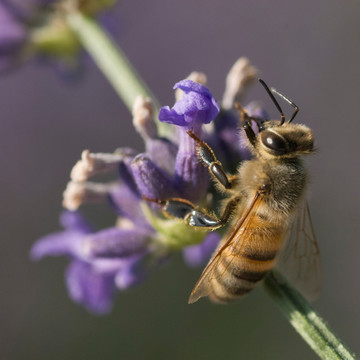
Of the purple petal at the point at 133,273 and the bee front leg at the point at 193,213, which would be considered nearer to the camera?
the bee front leg at the point at 193,213

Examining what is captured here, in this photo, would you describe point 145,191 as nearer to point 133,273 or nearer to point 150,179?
point 150,179

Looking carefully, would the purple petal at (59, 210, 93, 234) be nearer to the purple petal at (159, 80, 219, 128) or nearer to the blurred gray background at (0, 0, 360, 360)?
the purple petal at (159, 80, 219, 128)

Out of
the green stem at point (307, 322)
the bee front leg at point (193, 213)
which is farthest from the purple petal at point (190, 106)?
the green stem at point (307, 322)

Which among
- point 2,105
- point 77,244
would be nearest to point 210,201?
point 77,244

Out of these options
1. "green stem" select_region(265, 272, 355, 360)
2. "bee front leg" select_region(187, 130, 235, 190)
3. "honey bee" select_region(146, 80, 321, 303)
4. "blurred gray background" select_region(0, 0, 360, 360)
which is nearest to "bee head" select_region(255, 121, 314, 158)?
"honey bee" select_region(146, 80, 321, 303)

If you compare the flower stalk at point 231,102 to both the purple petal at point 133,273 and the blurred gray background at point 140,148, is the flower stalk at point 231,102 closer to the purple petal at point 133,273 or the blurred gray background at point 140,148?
the purple petal at point 133,273

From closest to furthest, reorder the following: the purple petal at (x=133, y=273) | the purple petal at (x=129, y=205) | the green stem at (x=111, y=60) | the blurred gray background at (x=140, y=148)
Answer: the purple petal at (x=129, y=205) < the purple petal at (x=133, y=273) < the green stem at (x=111, y=60) < the blurred gray background at (x=140, y=148)
